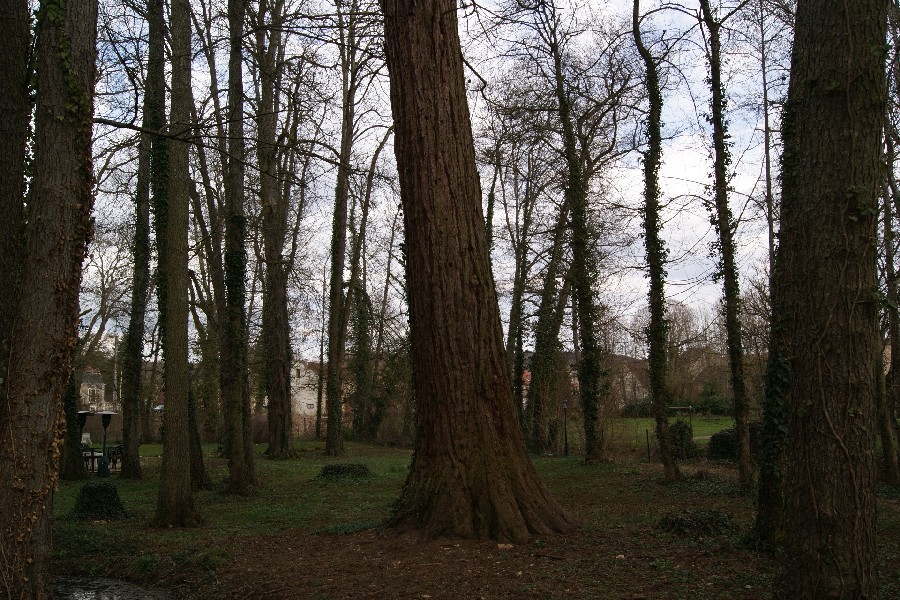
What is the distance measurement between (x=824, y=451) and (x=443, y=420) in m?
3.43

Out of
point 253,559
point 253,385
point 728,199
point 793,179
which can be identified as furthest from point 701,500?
point 253,385

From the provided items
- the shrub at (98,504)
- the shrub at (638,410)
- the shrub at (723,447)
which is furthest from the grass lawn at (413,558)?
the shrub at (638,410)

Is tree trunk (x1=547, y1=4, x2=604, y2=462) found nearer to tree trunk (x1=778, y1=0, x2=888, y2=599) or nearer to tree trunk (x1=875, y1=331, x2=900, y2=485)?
tree trunk (x1=875, y1=331, x2=900, y2=485)

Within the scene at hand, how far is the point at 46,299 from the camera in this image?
5027mm

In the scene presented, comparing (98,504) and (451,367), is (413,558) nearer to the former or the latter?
(451,367)

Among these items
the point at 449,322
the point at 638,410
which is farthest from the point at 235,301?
the point at 638,410

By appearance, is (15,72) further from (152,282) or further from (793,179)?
(152,282)

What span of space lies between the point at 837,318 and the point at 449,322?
345 centimetres

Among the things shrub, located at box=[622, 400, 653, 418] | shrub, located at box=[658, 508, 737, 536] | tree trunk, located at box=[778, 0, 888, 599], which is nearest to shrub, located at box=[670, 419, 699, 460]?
shrub, located at box=[622, 400, 653, 418]

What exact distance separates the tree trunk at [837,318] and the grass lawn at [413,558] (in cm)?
121

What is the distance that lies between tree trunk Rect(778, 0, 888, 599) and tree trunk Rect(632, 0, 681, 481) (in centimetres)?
1043

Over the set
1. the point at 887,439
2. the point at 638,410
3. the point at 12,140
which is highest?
the point at 12,140

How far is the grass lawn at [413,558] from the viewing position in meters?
5.07

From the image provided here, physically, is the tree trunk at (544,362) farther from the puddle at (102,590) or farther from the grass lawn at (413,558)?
the puddle at (102,590)
